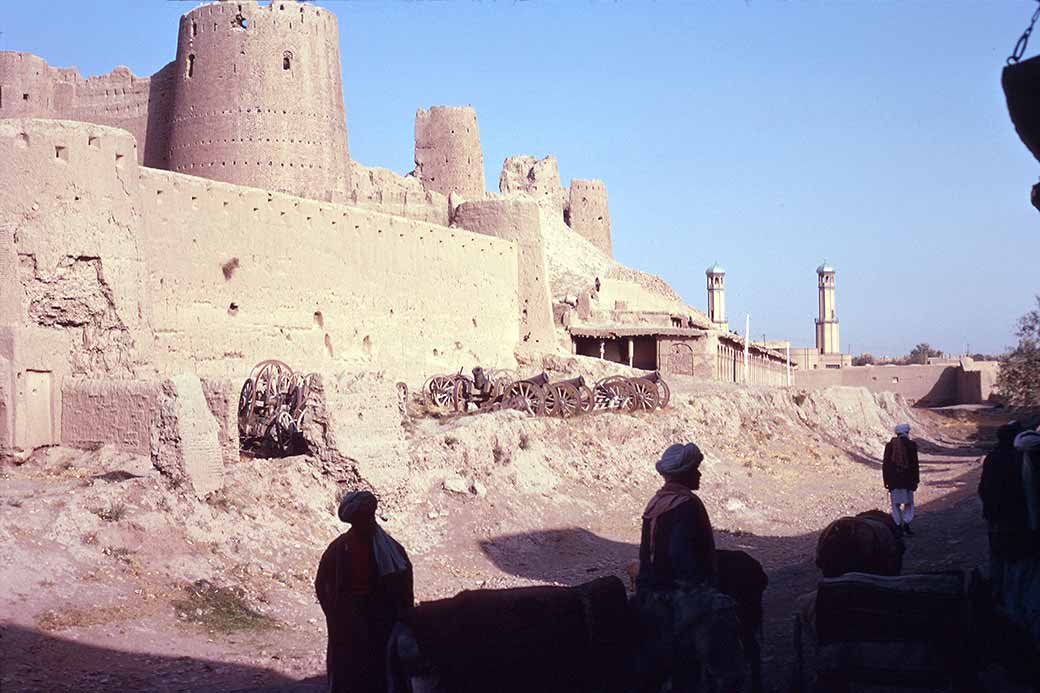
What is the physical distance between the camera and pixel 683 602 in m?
5.87

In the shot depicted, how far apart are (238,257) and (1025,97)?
53.9 ft

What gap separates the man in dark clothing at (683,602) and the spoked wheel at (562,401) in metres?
14.2

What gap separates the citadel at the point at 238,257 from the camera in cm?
1429

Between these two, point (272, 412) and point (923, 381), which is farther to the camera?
point (923, 381)

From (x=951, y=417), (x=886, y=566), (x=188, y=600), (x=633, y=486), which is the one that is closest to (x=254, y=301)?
(x=633, y=486)

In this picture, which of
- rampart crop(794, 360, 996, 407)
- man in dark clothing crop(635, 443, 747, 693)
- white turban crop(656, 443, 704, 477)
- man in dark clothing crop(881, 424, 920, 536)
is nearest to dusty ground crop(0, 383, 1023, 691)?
man in dark clothing crop(881, 424, 920, 536)

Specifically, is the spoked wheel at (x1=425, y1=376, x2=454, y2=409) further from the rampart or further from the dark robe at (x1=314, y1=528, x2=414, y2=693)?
the rampart

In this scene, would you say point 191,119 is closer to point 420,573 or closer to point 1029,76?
point 420,573

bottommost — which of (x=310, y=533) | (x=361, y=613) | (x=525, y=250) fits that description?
(x=310, y=533)

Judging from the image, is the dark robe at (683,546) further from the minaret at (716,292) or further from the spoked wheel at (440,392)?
the minaret at (716,292)

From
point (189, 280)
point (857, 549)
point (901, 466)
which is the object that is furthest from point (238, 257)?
point (857, 549)

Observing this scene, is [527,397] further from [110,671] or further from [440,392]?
[110,671]

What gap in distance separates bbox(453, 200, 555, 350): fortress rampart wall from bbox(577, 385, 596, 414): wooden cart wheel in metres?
7.84

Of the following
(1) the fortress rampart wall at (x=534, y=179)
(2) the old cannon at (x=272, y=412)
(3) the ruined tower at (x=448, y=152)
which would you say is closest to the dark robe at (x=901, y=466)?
(2) the old cannon at (x=272, y=412)
